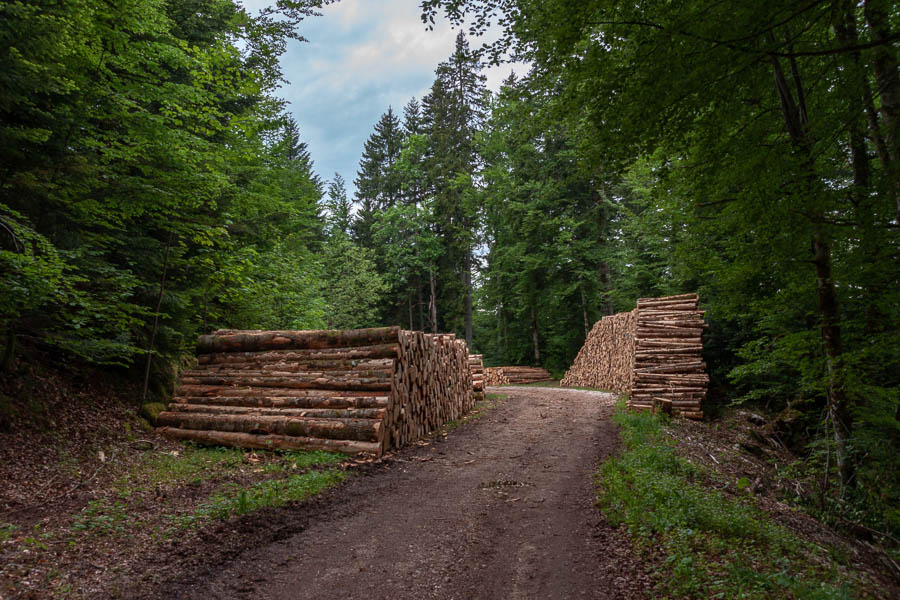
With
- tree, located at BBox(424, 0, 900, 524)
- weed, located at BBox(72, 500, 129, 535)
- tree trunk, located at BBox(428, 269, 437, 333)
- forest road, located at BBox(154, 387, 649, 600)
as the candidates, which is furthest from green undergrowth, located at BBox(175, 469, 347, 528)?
tree trunk, located at BBox(428, 269, 437, 333)

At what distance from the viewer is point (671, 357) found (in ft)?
44.5

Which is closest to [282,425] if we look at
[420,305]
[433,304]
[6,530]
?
[6,530]

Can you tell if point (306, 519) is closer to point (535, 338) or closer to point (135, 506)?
point (135, 506)

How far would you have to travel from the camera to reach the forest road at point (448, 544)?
351cm

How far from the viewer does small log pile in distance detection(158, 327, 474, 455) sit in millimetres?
7898

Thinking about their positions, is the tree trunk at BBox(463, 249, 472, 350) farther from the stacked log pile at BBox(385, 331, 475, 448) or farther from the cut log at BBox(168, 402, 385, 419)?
the cut log at BBox(168, 402, 385, 419)

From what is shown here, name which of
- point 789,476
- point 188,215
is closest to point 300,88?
point 188,215

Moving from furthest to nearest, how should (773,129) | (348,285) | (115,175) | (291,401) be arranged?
1. (348,285)
2. (291,401)
3. (115,175)
4. (773,129)

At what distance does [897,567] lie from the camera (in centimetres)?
446

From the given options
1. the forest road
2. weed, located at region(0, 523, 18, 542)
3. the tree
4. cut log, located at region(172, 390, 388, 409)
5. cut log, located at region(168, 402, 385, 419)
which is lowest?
the forest road

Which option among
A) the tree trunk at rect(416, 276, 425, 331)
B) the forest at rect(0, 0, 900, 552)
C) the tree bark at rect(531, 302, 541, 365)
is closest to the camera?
the forest at rect(0, 0, 900, 552)

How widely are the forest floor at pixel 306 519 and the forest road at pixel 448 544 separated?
0.7 inches

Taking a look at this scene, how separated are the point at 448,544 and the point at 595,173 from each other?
4.78 metres

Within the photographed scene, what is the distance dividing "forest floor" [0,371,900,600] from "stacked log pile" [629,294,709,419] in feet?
13.0
